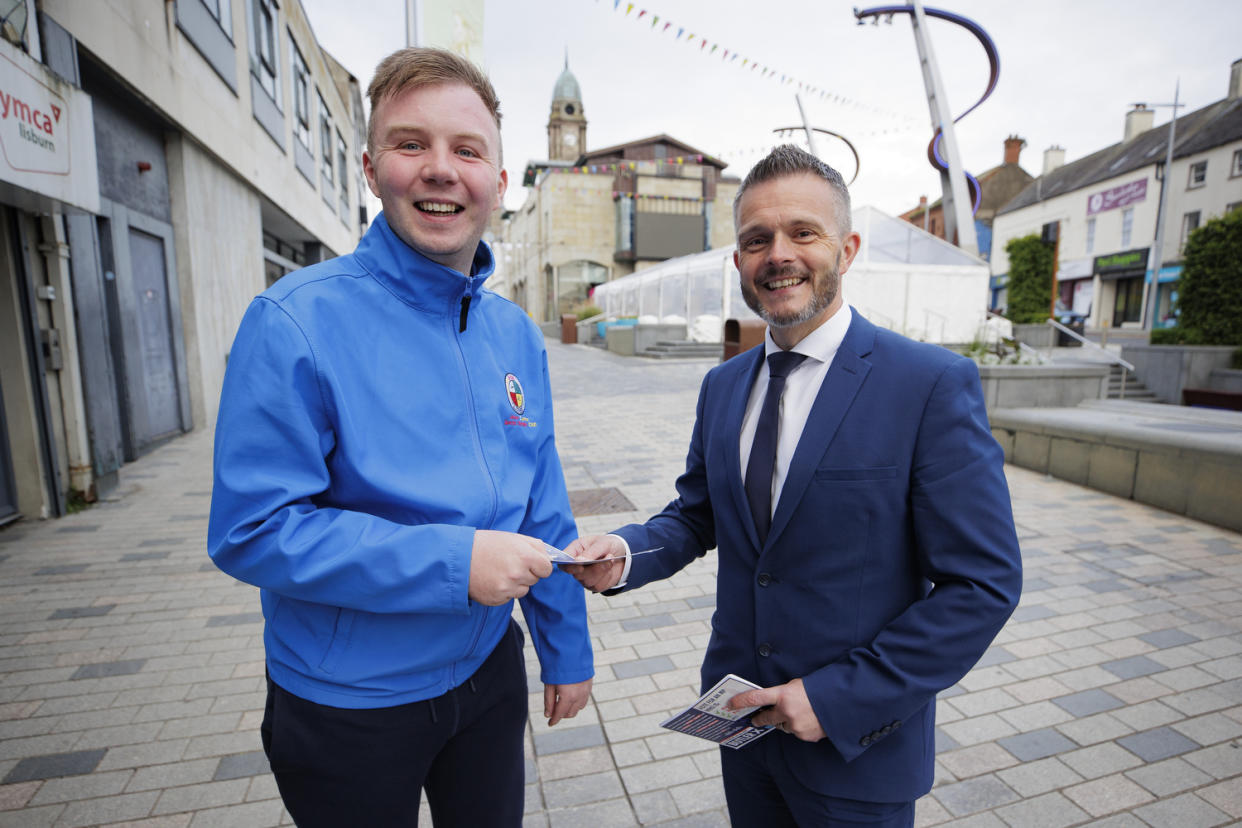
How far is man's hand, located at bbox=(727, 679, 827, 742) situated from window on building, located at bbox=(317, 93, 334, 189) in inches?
813

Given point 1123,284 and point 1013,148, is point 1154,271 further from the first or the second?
point 1013,148

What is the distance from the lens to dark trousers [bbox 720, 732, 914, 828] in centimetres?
136

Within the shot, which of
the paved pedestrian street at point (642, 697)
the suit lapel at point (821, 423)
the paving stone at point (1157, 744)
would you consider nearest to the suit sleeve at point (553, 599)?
the paved pedestrian street at point (642, 697)

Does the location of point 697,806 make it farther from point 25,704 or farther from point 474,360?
point 25,704

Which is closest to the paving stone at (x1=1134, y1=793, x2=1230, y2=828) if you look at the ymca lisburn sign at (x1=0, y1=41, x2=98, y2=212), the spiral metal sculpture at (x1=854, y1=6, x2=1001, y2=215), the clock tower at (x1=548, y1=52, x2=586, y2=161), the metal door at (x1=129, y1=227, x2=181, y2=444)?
the ymca lisburn sign at (x1=0, y1=41, x2=98, y2=212)

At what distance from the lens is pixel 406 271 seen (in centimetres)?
135

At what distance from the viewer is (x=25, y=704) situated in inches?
116

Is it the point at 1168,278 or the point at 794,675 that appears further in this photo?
the point at 1168,278

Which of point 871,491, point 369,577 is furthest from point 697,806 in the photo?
point 369,577

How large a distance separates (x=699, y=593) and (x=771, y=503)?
2.93 m

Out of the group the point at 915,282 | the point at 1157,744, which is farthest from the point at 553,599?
the point at 915,282

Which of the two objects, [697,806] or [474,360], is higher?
[474,360]

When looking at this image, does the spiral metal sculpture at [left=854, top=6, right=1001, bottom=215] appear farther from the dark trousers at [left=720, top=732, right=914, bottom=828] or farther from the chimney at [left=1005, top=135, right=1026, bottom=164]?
the chimney at [left=1005, top=135, right=1026, bottom=164]

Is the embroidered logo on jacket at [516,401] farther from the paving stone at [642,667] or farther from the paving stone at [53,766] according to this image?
the paving stone at [53,766]
